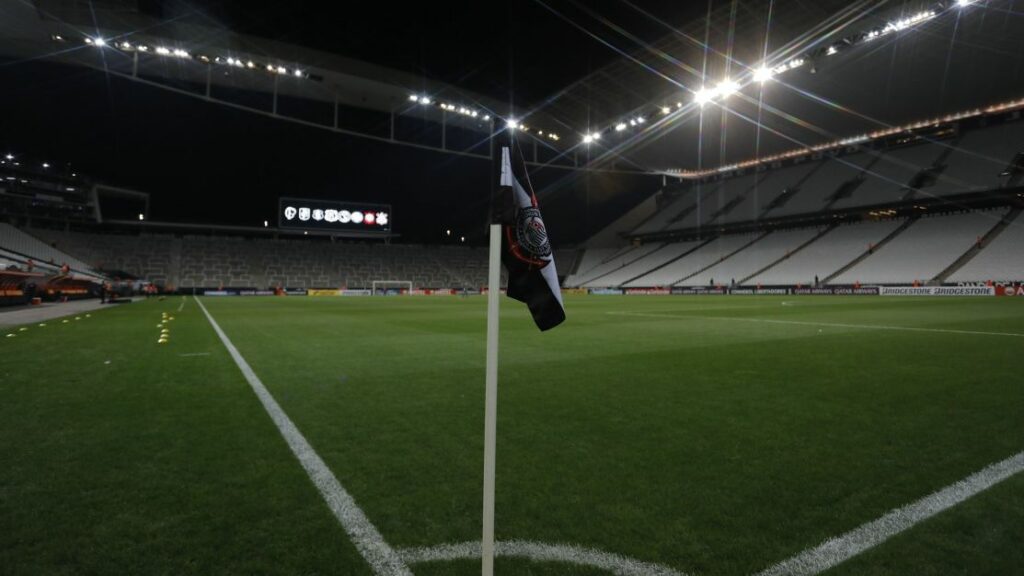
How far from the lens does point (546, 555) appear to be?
2.01 m

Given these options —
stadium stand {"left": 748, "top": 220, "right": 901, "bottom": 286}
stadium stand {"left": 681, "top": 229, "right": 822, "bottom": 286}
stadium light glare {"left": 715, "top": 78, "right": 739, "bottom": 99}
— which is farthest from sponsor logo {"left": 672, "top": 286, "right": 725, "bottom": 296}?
stadium light glare {"left": 715, "top": 78, "right": 739, "bottom": 99}

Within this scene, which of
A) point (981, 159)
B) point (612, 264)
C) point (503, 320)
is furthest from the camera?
point (612, 264)

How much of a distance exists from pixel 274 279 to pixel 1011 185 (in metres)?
62.2

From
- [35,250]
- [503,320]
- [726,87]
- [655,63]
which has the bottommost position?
[503,320]

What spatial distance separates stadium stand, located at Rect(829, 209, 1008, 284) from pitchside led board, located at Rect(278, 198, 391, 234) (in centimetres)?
3786

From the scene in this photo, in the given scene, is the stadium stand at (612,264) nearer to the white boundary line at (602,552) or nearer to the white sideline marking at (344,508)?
the white sideline marking at (344,508)

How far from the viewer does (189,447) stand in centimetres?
334

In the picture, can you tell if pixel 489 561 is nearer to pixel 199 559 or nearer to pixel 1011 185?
pixel 199 559

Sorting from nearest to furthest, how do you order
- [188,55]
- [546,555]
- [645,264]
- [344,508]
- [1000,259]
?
1. [546,555]
2. [344,508]
3. [188,55]
4. [1000,259]
5. [645,264]

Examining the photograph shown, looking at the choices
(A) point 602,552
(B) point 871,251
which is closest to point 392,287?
(B) point 871,251

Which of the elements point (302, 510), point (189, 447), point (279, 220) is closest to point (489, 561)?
point (302, 510)

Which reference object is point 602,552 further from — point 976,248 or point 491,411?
point 976,248

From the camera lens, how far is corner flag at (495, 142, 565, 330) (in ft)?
7.88

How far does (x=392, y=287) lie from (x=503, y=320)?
141 feet
